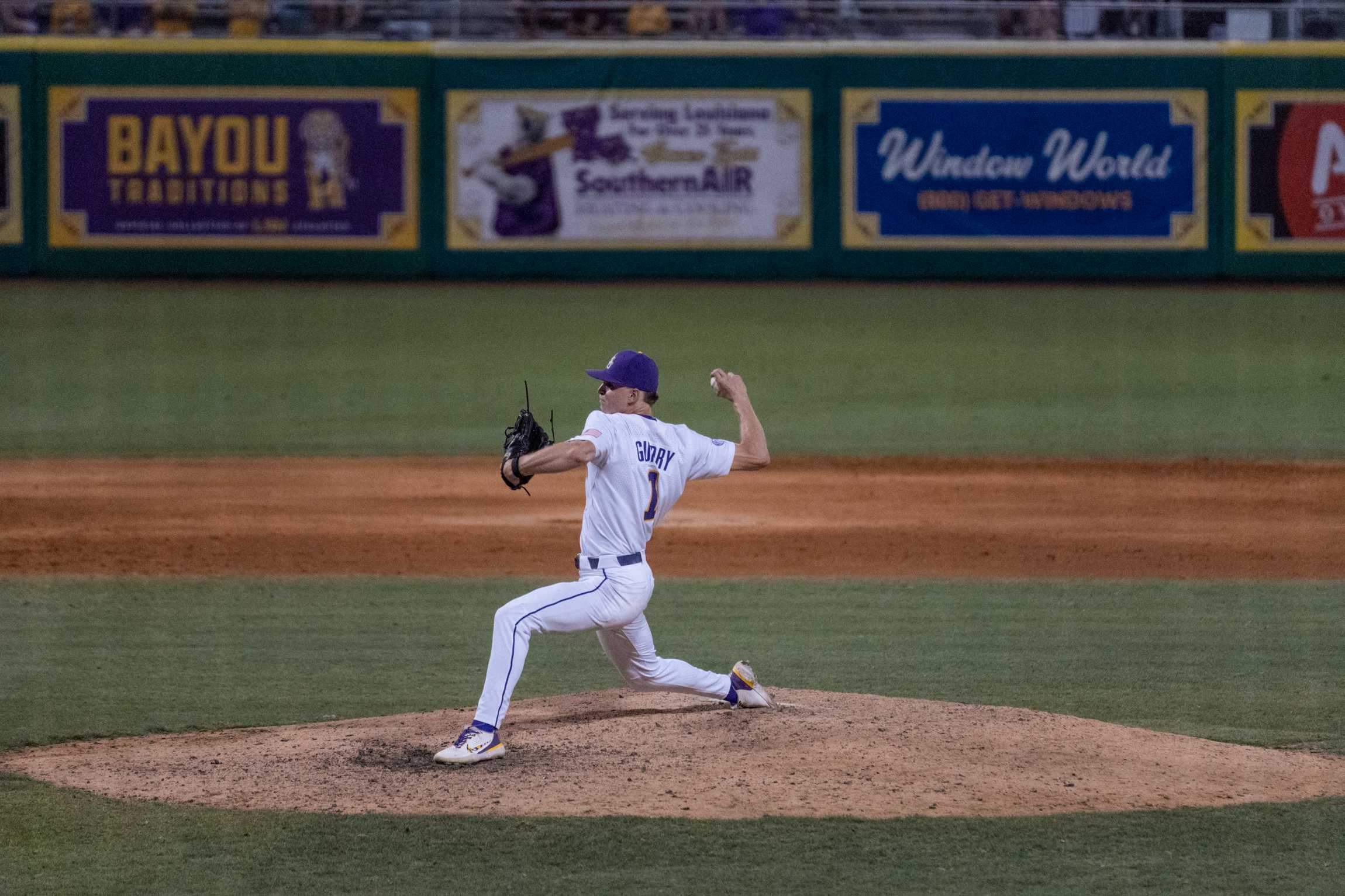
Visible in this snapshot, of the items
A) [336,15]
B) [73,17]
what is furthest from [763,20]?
[73,17]

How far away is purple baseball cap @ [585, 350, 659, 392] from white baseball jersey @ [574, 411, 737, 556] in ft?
0.39

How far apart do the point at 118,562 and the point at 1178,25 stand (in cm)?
1621

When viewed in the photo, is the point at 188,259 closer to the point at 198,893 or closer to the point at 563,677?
the point at 563,677

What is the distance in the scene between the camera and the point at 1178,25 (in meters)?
22.3

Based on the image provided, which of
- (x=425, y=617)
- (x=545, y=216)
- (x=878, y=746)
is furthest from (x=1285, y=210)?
(x=878, y=746)

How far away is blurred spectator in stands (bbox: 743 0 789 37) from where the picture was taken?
22.6 metres

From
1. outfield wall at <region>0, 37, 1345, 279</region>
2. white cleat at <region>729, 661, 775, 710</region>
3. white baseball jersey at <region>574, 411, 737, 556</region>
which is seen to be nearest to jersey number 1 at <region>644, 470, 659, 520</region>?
white baseball jersey at <region>574, 411, 737, 556</region>

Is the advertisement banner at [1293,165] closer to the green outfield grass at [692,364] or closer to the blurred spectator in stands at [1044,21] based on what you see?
the green outfield grass at [692,364]

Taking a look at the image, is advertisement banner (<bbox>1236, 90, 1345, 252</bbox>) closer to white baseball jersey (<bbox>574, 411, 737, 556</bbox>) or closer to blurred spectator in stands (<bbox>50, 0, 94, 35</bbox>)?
blurred spectator in stands (<bbox>50, 0, 94, 35</bbox>)

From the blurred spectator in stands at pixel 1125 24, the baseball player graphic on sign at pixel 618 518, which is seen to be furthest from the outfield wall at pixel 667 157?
the baseball player graphic on sign at pixel 618 518

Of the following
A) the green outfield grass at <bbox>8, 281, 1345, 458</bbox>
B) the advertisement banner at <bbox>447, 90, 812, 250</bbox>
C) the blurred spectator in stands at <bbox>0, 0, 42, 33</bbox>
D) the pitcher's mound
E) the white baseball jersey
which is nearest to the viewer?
the pitcher's mound

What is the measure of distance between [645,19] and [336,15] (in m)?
4.04

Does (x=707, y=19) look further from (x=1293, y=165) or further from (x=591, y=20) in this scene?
(x=1293, y=165)

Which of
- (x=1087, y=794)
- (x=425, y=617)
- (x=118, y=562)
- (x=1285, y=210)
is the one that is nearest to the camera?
(x=1087, y=794)
